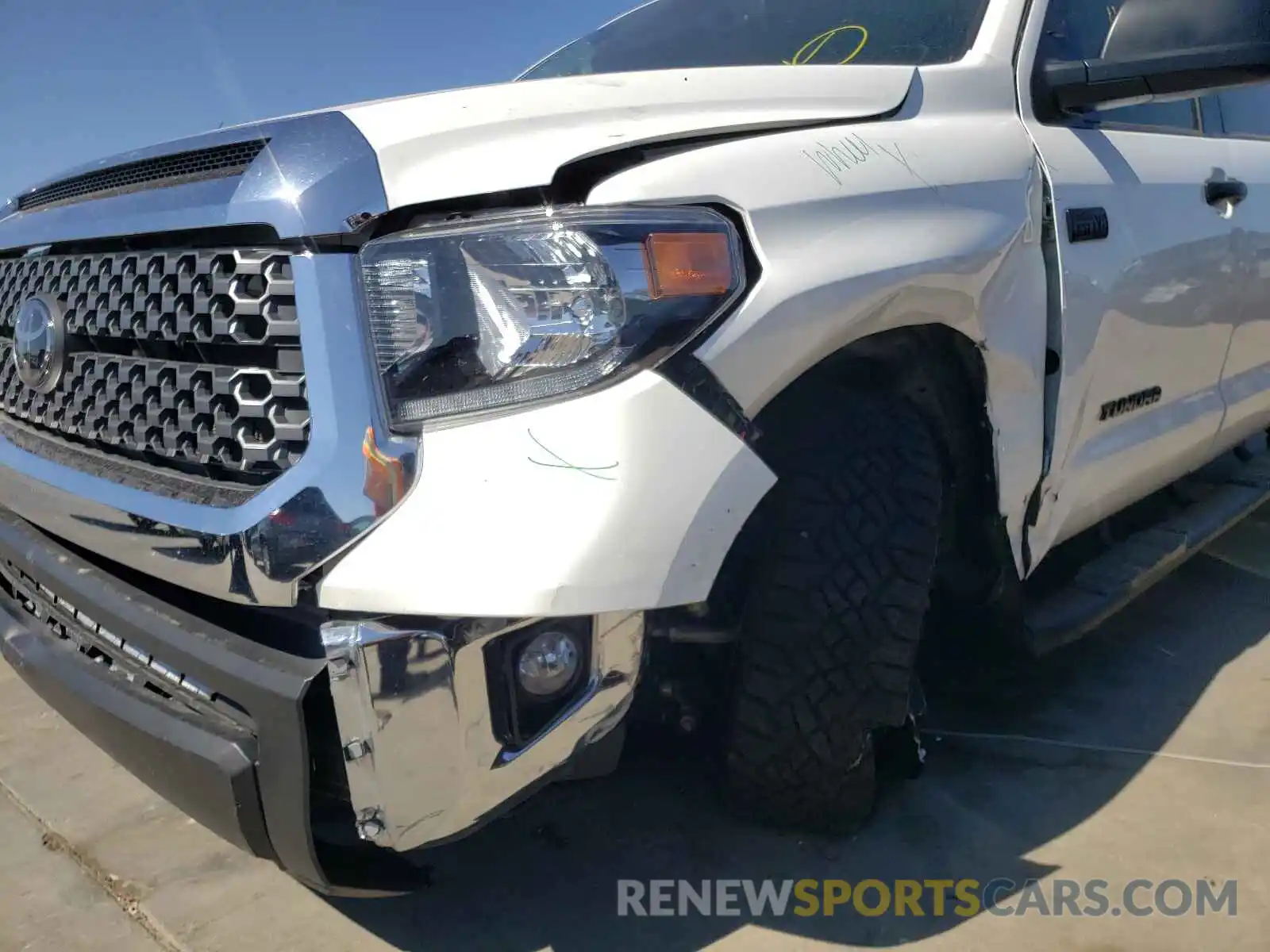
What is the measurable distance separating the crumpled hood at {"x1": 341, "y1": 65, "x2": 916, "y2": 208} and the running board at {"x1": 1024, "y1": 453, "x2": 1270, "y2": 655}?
126 cm

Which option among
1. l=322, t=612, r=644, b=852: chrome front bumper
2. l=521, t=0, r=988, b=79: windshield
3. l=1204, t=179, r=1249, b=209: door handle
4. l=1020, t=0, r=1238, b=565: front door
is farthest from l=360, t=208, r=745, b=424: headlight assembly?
l=1204, t=179, r=1249, b=209: door handle

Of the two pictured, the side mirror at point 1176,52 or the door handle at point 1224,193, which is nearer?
the side mirror at point 1176,52

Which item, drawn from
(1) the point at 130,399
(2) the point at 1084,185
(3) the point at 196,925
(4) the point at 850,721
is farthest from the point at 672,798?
(2) the point at 1084,185

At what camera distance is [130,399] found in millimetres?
1751

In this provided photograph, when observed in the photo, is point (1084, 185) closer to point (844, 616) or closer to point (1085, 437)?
point (1085, 437)

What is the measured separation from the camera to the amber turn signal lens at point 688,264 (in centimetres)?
140

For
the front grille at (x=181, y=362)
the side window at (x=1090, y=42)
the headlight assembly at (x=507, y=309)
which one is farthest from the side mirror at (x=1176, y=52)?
the front grille at (x=181, y=362)

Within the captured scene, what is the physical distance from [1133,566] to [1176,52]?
1338mm

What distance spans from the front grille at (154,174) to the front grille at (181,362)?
120mm

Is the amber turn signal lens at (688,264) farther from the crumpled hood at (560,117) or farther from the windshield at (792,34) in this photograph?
the windshield at (792,34)

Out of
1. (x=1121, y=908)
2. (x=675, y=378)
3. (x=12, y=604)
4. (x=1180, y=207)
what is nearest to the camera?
(x=675, y=378)

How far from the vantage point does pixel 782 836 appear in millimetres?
2057

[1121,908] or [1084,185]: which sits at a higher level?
[1084,185]

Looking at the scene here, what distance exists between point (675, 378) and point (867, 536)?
0.61 meters
